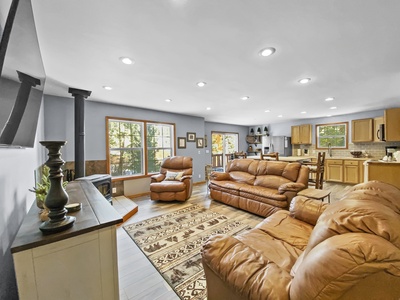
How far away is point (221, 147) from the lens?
8102 millimetres

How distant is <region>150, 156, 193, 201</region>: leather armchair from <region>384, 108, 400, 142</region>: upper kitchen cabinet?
5123 mm

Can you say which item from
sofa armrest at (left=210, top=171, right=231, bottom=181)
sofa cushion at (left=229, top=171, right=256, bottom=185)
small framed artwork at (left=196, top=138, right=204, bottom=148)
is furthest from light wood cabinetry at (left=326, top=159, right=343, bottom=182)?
small framed artwork at (left=196, top=138, right=204, bottom=148)

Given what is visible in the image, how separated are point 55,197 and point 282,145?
753 centimetres

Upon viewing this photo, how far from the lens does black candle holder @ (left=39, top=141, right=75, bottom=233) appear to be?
3.35ft

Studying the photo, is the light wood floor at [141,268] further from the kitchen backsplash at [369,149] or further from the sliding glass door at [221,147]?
the kitchen backsplash at [369,149]

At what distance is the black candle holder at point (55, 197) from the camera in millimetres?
1021

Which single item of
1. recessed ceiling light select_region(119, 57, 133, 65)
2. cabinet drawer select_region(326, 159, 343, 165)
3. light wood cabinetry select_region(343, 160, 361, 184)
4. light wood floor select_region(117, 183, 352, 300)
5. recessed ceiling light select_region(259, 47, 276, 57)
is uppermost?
recessed ceiling light select_region(119, 57, 133, 65)

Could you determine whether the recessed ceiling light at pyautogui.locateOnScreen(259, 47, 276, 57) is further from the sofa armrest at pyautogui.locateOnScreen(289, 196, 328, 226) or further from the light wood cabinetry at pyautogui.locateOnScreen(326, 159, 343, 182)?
the light wood cabinetry at pyautogui.locateOnScreen(326, 159, 343, 182)

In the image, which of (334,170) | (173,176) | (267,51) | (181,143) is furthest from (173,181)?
(334,170)

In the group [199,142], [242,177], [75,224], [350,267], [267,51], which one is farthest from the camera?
[199,142]

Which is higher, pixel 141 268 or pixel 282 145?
→ pixel 282 145

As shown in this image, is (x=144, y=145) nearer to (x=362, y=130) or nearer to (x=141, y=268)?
(x=141, y=268)

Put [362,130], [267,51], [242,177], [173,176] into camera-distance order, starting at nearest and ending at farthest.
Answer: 1. [267,51]
2. [242,177]
3. [173,176]
4. [362,130]

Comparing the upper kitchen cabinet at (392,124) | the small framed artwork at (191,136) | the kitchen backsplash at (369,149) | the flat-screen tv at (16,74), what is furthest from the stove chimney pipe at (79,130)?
the kitchen backsplash at (369,149)
